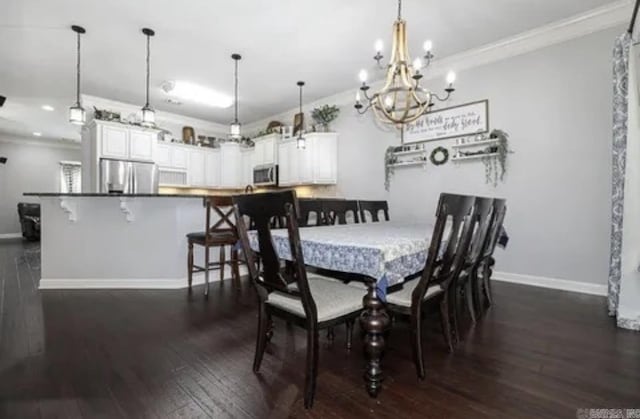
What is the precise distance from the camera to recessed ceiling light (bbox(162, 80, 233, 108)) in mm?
5024

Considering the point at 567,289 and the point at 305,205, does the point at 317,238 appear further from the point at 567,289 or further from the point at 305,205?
the point at 567,289

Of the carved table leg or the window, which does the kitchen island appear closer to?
the carved table leg

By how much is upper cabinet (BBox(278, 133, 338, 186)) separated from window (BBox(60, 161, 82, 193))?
7939mm

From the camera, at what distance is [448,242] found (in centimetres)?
169

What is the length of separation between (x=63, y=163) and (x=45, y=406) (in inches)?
415

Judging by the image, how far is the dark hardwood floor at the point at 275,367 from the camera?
1.44 meters

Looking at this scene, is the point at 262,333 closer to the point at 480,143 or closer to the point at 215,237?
the point at 215,237

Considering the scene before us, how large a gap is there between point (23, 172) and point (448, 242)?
11570 millimetres

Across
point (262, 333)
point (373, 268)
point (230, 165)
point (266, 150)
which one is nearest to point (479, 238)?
point (373, 268)

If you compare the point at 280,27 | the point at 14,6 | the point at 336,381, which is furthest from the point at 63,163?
the point at 336,381

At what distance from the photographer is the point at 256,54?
4059mm

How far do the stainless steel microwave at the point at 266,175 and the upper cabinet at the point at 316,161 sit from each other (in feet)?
1.49


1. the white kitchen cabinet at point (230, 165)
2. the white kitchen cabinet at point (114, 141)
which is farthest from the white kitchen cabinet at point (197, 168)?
the white kitchen cabinet at point (114, 141)

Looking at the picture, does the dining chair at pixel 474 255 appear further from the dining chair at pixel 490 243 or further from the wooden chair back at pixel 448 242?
the wooden chair back at pixel 448 242
